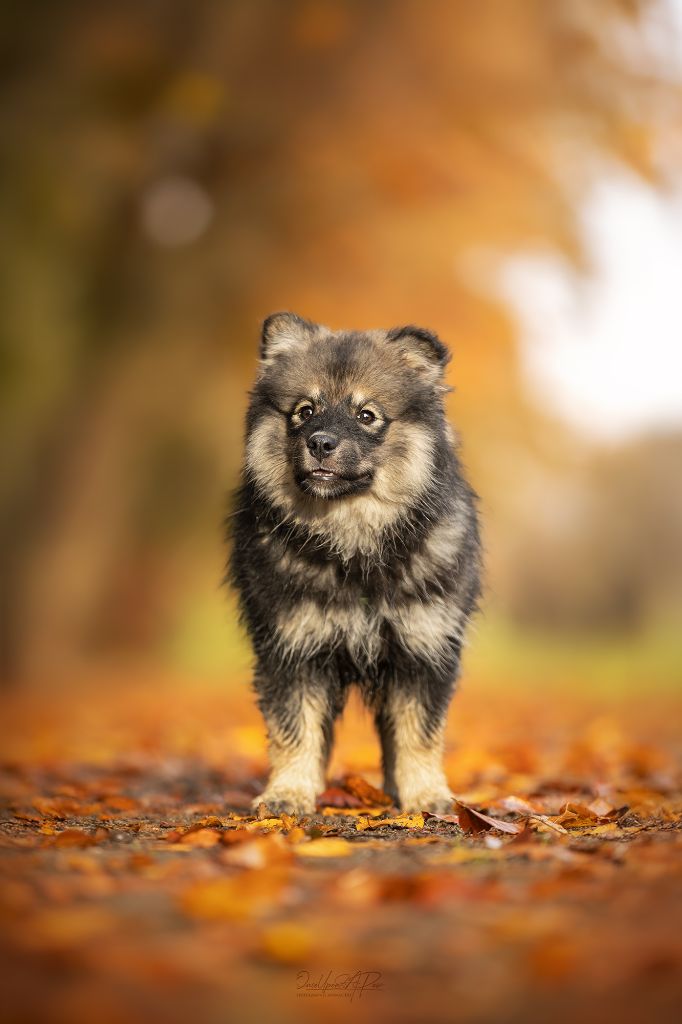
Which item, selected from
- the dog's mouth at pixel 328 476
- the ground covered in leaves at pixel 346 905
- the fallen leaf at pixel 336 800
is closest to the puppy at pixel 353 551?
the dog's mouth at pixel 328 476

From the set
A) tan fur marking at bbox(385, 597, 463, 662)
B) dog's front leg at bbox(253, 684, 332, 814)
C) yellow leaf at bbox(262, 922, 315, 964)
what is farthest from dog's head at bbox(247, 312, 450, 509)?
yellow leaf at bbox(262, 922, 315, 964)

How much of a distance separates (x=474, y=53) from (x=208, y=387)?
6100 millimetres

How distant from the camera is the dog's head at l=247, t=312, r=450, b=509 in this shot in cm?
448

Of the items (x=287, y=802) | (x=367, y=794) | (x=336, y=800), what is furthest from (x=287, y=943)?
(x=367, y=794)

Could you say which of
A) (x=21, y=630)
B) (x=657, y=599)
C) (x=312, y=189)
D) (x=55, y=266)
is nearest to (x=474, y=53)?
(x=312, y=189)

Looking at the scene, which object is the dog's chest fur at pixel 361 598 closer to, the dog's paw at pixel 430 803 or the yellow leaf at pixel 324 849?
the dog's paw at pixel 430 803

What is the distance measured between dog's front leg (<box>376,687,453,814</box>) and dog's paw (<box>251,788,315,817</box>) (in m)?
0.41

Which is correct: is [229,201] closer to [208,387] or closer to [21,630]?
[208,387]

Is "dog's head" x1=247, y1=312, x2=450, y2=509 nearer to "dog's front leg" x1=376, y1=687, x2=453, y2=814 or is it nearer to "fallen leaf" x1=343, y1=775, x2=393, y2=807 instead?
"dog's front leg" x1=376, y1=687, x2=453, y2=814

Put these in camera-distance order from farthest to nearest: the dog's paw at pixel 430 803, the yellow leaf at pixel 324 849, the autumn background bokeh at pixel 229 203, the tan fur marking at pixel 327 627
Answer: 1. the autumn background bokeh at pixel 229 203
2. the dog's paw at pixel 430 803
3. the tan fur marking at pixel 327 627
4. the yellow leaf at pixel 324 849

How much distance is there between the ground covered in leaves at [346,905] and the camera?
240 cm

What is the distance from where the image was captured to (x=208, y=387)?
16.0 m

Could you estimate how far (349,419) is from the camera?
455 cm

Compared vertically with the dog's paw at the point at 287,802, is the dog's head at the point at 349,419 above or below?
above
